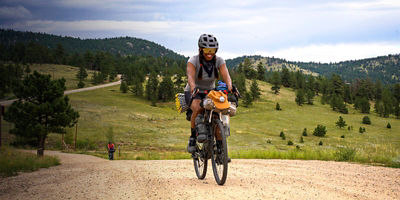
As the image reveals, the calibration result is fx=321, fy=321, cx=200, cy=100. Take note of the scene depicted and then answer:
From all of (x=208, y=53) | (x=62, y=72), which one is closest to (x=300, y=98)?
(x=62, y=72)

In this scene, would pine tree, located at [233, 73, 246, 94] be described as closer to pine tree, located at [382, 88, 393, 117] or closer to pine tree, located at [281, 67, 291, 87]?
pine tree, located at [281, 67, 291, 87]

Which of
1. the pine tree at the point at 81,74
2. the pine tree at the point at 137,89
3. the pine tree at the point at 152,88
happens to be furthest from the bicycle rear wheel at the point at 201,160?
the pine tree at the point at 81,74

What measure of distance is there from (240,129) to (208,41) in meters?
84.7

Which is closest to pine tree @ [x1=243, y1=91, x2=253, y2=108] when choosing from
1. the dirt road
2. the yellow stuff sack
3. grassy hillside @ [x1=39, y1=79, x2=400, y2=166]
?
grassy hillside @ [x1=39, y1=79, x2=400, y2=166]

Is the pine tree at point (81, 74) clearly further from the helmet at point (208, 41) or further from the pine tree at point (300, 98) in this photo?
the helmet at point (208, 41)

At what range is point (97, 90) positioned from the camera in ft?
407

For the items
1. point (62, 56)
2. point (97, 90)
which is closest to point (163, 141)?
point (97, 90)

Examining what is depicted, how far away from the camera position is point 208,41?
7441 mm

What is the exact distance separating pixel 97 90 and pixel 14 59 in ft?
135

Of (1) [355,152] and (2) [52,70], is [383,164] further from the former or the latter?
(2) [52,70]

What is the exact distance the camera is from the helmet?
7418mm

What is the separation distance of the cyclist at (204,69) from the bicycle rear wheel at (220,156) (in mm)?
719

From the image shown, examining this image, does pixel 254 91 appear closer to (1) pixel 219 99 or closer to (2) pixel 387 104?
(2) pixel 387 104

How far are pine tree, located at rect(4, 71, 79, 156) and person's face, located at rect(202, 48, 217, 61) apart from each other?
1229 inches
